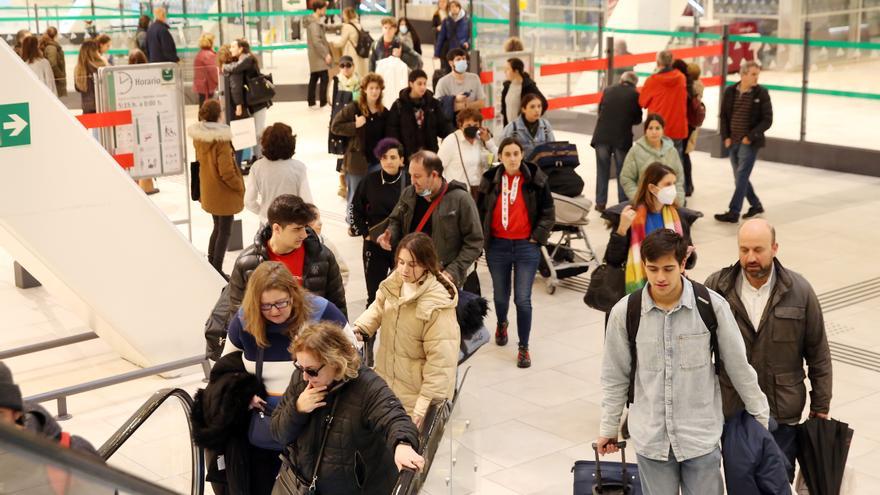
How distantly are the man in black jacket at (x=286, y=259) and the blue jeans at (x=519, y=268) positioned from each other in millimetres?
2141

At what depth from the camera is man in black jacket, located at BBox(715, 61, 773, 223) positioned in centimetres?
1303

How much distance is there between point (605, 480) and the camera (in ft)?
18.1

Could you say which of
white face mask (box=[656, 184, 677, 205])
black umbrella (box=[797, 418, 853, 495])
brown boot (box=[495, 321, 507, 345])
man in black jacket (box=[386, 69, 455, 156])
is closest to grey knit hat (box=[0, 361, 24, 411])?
black umbrella (box=[797, 418, 853, 495])

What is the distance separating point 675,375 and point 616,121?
28.3 ft

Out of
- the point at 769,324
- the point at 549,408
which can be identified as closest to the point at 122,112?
the point at 549,408

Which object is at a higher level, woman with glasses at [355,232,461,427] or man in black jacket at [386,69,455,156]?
man in black jacket at [386,69,455,156]

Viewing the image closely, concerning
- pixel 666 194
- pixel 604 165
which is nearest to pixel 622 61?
pixel 604 165

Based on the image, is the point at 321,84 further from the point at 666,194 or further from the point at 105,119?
the point at 666,194

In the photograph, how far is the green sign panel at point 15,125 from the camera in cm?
795

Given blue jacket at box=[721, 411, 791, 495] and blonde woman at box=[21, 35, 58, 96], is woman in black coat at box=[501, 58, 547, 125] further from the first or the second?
blue jacket at box=[721, 411, 791, 495]

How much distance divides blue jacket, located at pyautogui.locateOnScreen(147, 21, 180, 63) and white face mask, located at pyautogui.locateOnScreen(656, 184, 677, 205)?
51.5ft

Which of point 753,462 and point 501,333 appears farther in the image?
point 501,333

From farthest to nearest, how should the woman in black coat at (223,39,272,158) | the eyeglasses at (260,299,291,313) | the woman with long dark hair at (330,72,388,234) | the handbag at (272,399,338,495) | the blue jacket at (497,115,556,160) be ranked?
the woman in black coat at (223,39,272,158), the woman with long dark hair at (330,72,388,234), the blue jacket at (497,115,556,160), the eyeglasses at (260,299,291,313), the handbag at (272,399,338,495)

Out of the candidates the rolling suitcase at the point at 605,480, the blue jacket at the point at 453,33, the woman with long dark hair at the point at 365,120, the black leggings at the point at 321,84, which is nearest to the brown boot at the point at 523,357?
the woman with long dark hair at the point at 365,120
